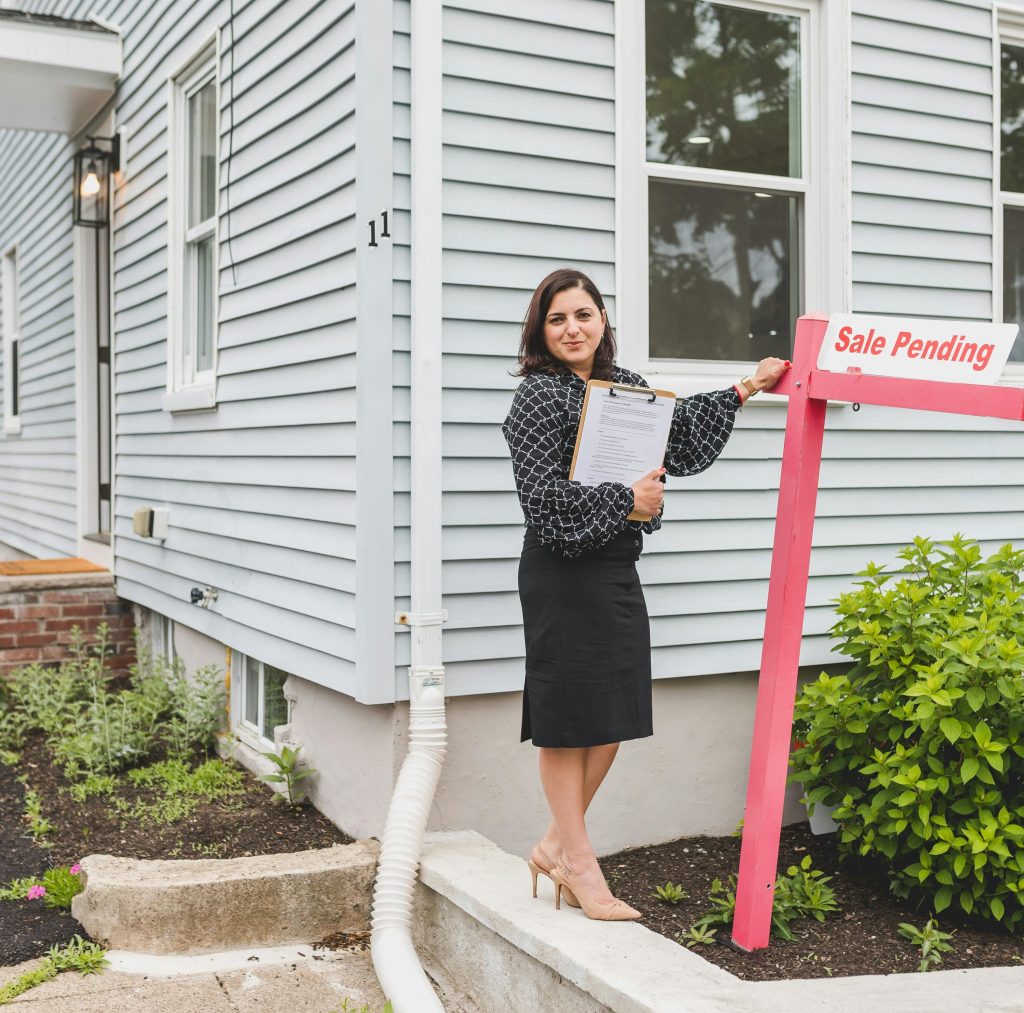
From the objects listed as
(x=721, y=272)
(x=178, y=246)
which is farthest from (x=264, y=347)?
(x=721, y=272)

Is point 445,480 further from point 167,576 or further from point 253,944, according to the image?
point 167,576

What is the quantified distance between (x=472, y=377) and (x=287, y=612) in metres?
1.27

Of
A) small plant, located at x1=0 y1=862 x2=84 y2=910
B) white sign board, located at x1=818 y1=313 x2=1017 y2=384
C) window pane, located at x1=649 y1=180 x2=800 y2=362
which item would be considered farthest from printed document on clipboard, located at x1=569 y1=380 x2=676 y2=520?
small plant, located at x1=0 y1=862 x2=84 y2=910

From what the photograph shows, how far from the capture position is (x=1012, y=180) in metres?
5.30

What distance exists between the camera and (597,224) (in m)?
4.22

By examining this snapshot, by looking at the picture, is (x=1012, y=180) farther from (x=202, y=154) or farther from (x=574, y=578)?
(x=202, y=154)

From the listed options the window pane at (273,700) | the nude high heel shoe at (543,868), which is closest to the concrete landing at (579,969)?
the nude high heel shoe at (543,868)

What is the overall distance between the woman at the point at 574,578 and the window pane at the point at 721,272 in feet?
4.08

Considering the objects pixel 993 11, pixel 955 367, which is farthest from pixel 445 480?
pixel 993 11

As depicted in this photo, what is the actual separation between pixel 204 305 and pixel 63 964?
332cm

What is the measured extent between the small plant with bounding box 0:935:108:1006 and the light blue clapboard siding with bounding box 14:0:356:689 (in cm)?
112

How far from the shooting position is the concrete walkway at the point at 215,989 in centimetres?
336

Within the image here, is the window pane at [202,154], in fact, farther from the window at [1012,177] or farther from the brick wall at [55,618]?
the window at [1012,177]

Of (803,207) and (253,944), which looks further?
(803,207)
